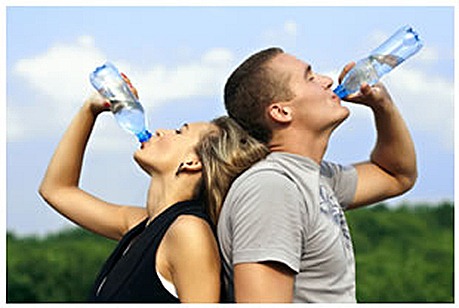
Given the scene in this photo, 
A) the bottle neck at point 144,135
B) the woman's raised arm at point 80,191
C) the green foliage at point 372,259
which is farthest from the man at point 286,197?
the green foliage at point 372,259

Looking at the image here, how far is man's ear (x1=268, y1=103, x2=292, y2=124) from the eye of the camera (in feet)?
8.18

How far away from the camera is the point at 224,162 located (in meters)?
2.50

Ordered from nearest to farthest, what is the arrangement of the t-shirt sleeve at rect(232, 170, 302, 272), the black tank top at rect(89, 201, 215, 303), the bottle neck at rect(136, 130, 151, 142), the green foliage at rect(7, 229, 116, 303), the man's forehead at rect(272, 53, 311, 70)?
1. the t-shirt sleeve at rect(232, 170, 302, 272)
2. the black tank top at rect(89, 201, 215, 303)
3. the man's forehead at rect(272, 53, 311, 70)
4. the bottle neck at rect(136, 130, 151, 142)
5. the green foliage at rect(7, 229, 116, 303)

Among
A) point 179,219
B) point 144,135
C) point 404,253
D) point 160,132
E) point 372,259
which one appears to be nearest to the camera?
point 179,219

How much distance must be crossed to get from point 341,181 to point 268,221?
594 mm

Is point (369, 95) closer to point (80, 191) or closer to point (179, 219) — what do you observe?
point (179, 219)

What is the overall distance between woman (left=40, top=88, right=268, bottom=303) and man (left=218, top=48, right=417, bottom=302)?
0.06m

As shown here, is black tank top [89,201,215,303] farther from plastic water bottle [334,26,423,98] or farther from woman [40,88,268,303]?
plastic water bottle [334,26,423,98]

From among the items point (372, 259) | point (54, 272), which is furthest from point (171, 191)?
point (372, 259)

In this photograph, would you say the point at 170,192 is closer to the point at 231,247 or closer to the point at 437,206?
the point at 231,247

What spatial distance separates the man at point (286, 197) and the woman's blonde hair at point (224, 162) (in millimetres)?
49

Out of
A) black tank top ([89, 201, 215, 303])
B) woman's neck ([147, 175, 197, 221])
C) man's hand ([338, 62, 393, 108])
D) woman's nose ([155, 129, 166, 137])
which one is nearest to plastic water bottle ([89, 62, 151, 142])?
woman's nose ([155, 129, 166, 137])

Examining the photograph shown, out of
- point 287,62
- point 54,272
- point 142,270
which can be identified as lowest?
point 54,272
